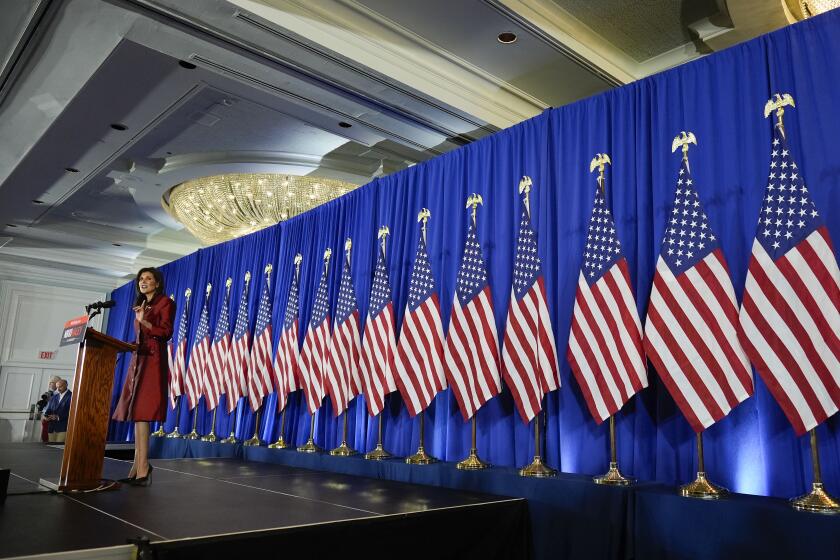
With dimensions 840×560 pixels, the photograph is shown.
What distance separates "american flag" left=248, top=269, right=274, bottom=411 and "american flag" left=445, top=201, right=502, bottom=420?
3.05 meters

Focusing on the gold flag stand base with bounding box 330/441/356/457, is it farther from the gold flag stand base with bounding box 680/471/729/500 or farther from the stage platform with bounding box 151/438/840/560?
the gold flag stand base with bounding box 680/471/729/500

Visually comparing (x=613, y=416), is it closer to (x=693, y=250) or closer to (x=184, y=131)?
(x=693, y=250)

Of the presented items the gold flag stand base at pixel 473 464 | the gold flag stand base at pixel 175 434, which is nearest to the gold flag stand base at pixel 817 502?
the gold flag stand base at pixel 473 464

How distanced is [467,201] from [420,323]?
111cm

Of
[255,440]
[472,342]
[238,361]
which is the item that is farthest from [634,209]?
[238,361]

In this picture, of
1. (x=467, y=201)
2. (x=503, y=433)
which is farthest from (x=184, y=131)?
(x=503, y=433)

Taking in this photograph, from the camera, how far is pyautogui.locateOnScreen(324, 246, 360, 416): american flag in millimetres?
5867

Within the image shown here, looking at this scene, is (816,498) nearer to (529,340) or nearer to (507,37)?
→ (529,340)

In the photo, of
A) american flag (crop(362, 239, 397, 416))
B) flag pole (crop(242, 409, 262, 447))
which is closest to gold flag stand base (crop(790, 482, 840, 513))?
american flag (crop(362, 239, 397, 416))

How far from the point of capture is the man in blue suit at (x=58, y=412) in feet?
31.4

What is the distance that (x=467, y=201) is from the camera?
539cm

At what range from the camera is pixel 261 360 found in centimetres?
733

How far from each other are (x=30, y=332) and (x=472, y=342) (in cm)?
1126

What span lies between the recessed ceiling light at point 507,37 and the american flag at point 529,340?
180 cm
